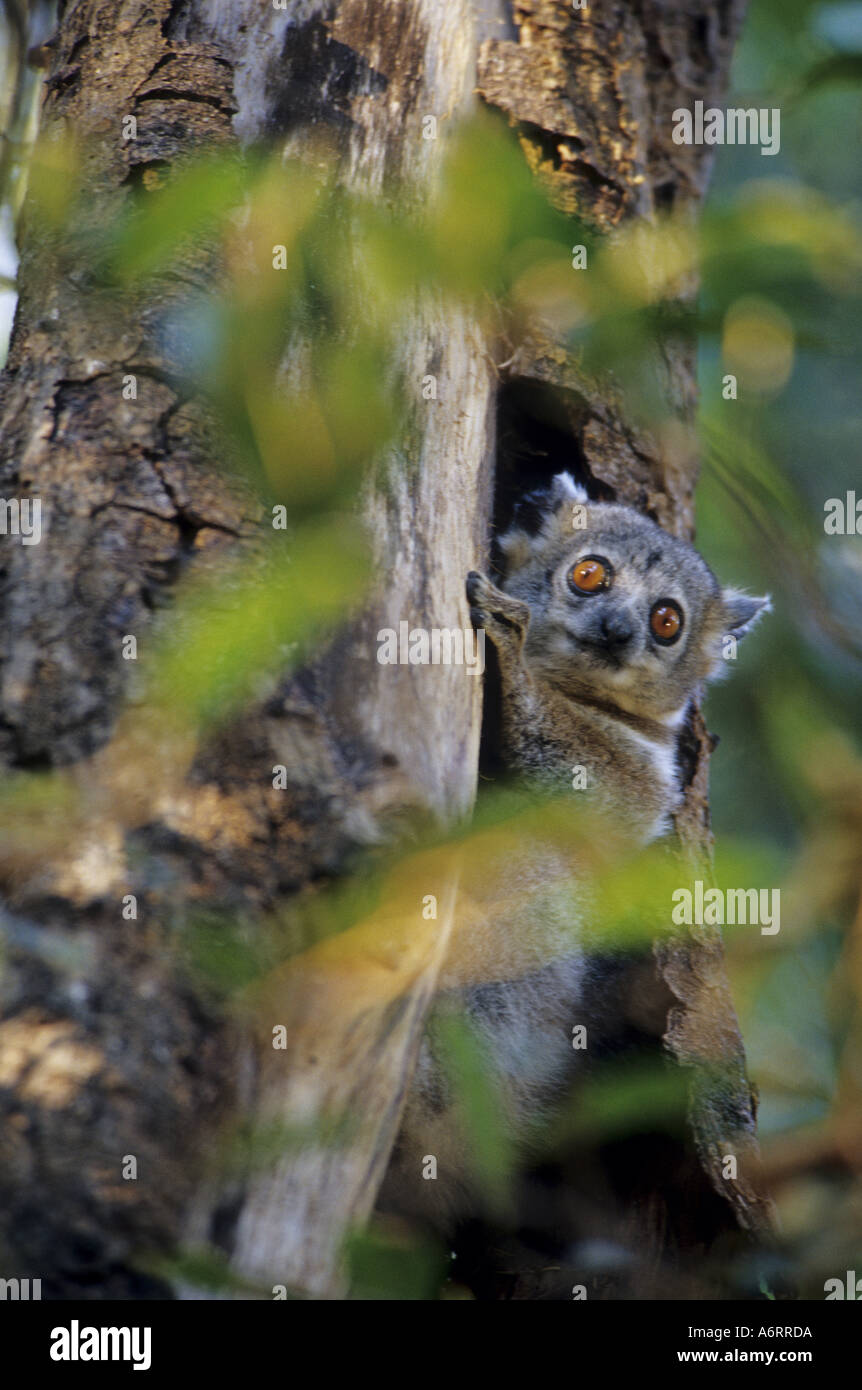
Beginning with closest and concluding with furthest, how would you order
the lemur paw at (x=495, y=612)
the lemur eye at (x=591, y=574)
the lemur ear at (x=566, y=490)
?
the lemur paw at (x=495, y=612), the lemur ear at (x=566, y=490), the lemur eye at (x=591, y=574)

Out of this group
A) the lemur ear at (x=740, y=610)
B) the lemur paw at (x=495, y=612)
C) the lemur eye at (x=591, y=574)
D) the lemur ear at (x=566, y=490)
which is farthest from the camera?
the lemur ear at (x=740, y=610)

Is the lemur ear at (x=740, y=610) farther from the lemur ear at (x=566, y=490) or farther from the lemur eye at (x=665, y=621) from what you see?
the lemur ear at (x=566, y=490)

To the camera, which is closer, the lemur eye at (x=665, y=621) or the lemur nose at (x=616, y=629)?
the lemur nose at (x=616, y=629)

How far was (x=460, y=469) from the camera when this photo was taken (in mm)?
3016

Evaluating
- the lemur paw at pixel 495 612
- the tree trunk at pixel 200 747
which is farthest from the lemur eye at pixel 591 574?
the tree trunk at pixel 200 747

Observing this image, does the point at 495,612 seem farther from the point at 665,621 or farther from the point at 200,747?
the point at 200,747

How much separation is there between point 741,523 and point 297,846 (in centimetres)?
145

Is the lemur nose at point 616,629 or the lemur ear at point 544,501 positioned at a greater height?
the lemur ear at point 544,501

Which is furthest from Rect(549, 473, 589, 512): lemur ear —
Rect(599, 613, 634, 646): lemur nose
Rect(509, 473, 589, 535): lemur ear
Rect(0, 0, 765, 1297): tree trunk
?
Rect(0, 0, 765, 1297): tree trunk

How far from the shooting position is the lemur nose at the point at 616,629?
4230 millimetres

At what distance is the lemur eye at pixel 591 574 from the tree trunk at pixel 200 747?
3.42 feet

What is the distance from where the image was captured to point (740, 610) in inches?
188

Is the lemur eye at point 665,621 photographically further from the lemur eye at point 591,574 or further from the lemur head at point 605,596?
the lemur eye at point 591,574

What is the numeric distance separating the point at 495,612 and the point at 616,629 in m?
1.01
